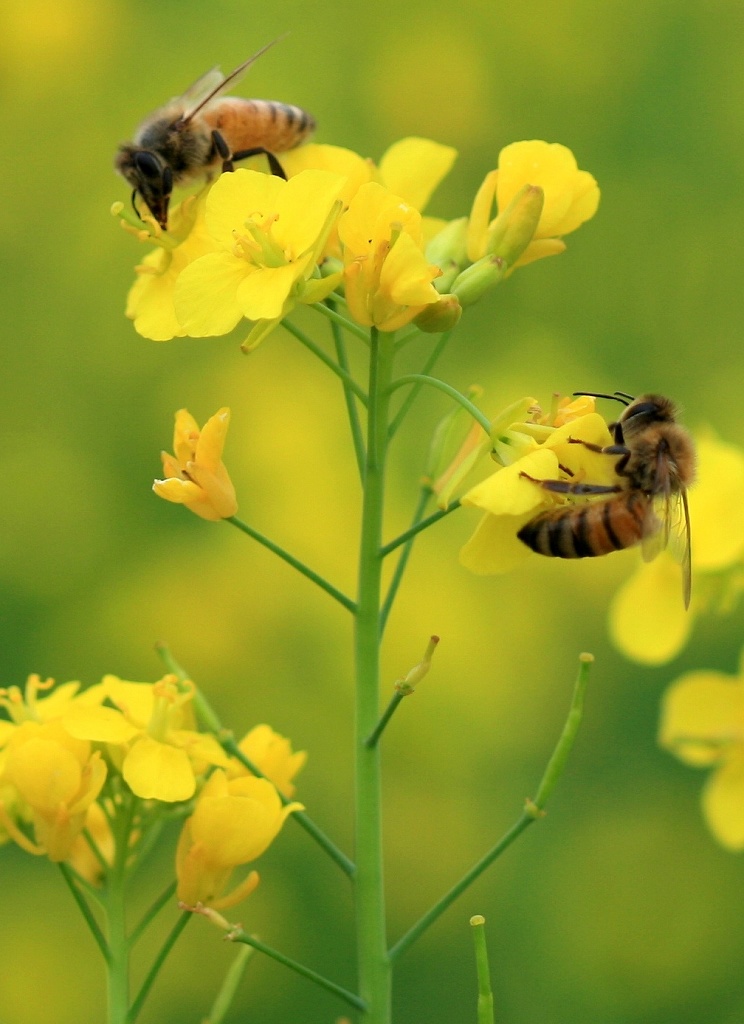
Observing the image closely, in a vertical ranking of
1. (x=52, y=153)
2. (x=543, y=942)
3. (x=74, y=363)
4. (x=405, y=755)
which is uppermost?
(x=52, y=153)

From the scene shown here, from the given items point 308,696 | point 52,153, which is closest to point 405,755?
point 308,696

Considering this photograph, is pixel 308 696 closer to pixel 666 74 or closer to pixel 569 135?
pixel 569 135

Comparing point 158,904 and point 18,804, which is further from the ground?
point 18,804

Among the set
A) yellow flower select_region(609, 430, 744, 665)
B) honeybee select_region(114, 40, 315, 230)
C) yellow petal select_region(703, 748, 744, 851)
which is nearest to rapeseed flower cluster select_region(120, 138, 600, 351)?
honeybee select_region(114, 40, 315, 230)

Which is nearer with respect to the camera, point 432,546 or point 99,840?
point 99,840

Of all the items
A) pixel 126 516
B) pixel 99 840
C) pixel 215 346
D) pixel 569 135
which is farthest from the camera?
pixel 569 135

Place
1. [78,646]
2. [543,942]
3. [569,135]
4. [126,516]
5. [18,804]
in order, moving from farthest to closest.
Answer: [569,135], [126,516], [78,646], [543,942], [18,804]
